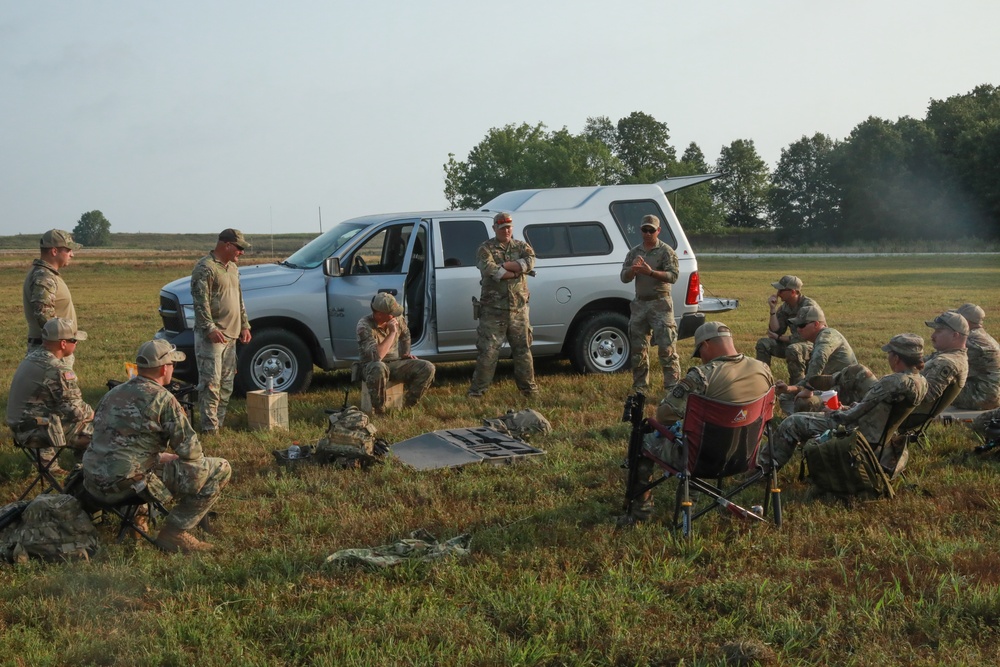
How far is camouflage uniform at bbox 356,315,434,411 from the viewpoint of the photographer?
909 centimetres

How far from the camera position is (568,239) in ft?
35.7

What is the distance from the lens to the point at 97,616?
4578 millimetres

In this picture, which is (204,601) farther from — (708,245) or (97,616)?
(708,245)

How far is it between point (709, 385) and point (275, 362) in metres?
5.57

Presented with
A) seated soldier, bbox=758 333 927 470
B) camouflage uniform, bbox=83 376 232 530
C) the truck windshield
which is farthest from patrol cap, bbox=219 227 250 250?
seated soldier, bbox=758 333 927 470

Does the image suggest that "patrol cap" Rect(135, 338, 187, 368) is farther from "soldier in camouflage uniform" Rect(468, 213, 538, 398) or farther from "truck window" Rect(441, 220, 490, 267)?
"truck window" Rect(441, 220, 490, 267)

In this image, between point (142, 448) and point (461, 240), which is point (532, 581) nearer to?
point (142, 448)

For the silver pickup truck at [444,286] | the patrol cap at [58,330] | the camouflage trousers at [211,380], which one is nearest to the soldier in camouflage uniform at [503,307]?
the silver pickup truck at [444,286]

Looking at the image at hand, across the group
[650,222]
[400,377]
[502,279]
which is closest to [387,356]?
[400,377]

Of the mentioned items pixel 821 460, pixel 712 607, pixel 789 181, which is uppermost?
pixel 789 181

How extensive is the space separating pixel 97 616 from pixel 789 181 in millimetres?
90763

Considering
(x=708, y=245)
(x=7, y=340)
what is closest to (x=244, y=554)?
(x=7, y=340)

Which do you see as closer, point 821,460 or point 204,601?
point 204,601

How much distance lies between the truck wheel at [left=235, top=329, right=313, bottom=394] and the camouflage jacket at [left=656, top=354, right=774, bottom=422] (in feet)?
17.2
